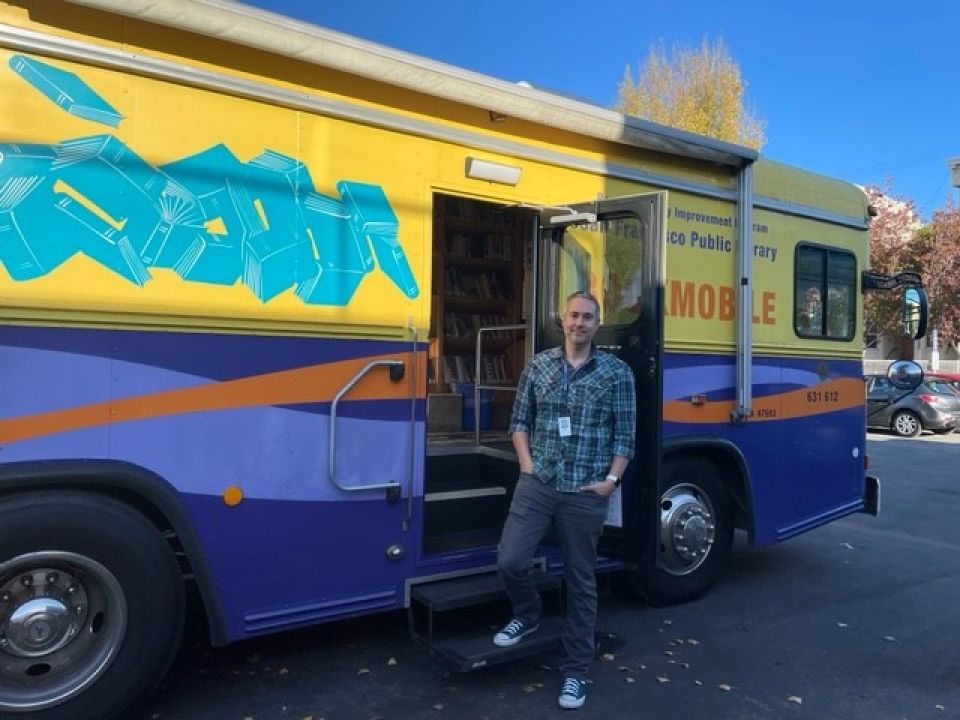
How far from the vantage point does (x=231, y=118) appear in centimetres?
368

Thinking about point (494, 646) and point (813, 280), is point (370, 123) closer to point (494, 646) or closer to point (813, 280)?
point (494, 646)

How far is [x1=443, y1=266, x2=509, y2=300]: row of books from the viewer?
7430 millimetres

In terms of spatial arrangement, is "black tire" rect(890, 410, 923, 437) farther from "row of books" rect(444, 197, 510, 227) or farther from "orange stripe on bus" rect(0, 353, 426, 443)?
"orange stripe on bus" rect(0, 353, 426, 443)

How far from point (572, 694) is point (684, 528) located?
6.04 ft

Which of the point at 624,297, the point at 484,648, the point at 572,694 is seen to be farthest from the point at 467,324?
the point at 572,694

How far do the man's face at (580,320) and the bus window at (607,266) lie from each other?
749mm

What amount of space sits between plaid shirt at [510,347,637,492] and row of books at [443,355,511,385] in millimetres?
3140

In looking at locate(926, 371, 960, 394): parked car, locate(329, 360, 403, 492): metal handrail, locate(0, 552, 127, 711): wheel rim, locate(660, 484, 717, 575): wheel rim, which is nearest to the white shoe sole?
locate(329, 360, 403, 492): metal handrail

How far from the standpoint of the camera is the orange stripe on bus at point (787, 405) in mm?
5324

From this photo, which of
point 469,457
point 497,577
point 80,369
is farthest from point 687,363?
point 80,369

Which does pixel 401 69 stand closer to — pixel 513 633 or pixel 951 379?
pixel 513 633

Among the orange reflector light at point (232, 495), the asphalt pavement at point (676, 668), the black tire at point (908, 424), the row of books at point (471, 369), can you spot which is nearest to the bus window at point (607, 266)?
the asphalt pavement at point (676, 668)

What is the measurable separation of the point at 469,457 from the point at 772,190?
291 cm

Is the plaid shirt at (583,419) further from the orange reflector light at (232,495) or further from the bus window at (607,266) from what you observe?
the orange reflector light at (232,495)
